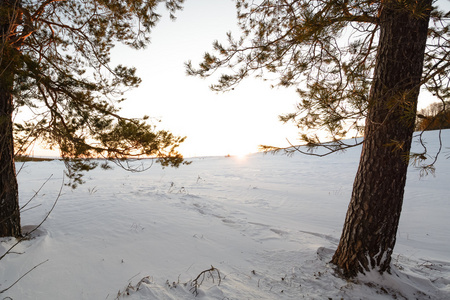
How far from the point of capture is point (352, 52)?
3803 millimetres

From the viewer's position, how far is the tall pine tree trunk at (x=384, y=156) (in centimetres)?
266

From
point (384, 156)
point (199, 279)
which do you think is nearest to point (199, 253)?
point (199, 279)

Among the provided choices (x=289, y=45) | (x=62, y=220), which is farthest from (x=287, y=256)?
(x=62, y=220)

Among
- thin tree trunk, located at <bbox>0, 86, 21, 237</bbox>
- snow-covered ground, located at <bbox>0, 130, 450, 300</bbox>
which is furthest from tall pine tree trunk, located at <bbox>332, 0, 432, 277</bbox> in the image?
thin tree trunk, located at <bbox>0, 86, 21, 237</bbox>

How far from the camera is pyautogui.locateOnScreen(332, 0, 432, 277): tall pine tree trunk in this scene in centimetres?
266

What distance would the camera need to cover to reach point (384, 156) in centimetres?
278

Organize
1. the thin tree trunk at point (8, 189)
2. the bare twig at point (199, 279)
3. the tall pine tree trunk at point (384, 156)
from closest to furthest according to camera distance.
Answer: the bare twig at point (199, 279)
the tall pine tree trunk at point (384, 156)
the thin tree trunk at point (8, 189)

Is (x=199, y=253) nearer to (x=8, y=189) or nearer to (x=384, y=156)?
(x=384, y=156)

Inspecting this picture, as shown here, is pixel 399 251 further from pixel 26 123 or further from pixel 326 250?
pixel 26 123

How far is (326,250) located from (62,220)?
4910 millimetres

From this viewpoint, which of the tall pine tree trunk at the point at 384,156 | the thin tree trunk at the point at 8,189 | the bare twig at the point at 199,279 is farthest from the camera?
the thin tree trunk at the point at 8,189

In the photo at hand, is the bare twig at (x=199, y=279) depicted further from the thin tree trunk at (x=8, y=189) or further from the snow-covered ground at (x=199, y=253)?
the thin tree trunk at (x=8, y=189)

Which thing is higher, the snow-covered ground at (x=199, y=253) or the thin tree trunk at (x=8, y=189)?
the thin tree trunk at (x=8, y=189)

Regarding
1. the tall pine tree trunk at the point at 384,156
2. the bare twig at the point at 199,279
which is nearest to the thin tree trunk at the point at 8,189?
the bare twig at the point at 199,279
